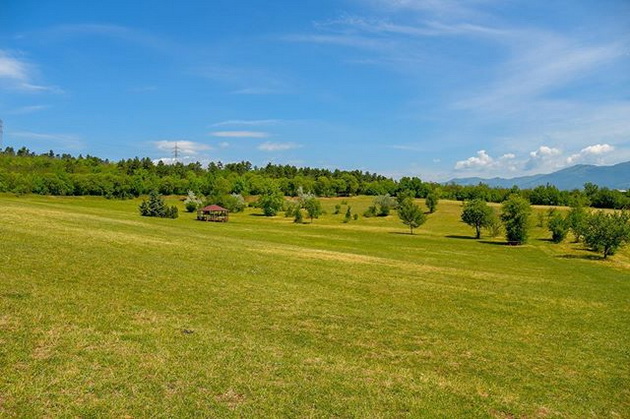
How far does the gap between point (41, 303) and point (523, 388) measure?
1713 cm

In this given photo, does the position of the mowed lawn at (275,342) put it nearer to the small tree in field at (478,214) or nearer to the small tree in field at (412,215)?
the small tree in field at (478,214)

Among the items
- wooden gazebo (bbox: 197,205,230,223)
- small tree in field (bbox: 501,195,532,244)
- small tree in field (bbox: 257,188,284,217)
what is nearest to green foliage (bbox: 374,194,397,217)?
small tree in field (bbox: 257,188,284,217)

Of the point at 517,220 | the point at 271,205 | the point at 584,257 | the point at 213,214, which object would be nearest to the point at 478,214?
the point at 517,220

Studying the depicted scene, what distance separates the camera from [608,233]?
7106 centimetres

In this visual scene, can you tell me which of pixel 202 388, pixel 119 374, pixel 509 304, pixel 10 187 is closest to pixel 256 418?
pixel 202 388

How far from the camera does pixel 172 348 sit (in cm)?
1418

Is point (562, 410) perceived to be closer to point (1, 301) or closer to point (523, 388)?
point (523, 388)

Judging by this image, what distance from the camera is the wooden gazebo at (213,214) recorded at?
114m

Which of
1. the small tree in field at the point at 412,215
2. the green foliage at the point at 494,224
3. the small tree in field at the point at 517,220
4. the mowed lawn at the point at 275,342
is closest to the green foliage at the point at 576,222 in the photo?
the small tree in field at the point at 517,220

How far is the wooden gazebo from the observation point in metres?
114

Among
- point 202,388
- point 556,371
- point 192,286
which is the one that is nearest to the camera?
point 202,388

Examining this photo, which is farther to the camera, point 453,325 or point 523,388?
point 453,325

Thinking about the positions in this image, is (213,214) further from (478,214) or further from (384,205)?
(478,214)

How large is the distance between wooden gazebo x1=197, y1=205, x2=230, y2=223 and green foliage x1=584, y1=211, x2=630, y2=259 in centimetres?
7961
